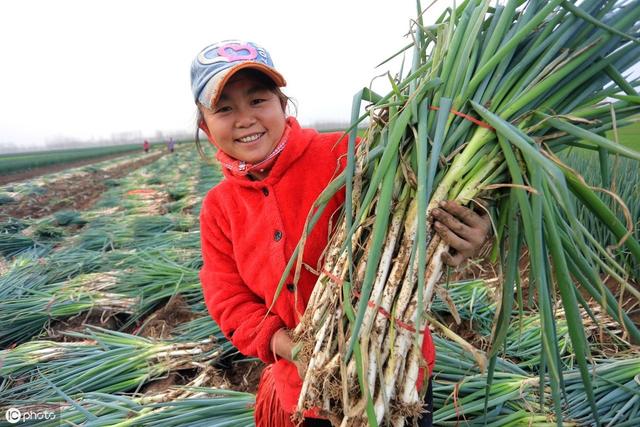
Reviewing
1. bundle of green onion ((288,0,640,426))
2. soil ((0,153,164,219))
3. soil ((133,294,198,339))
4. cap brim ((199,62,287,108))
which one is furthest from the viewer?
soil ((0,153,164,219))

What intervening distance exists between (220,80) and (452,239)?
734 millimetres

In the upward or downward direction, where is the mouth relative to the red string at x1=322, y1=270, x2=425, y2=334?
upward

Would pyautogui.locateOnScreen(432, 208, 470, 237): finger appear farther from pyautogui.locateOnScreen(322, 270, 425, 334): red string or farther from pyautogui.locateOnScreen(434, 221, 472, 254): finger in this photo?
pyautogui.locateOnScreen(322, 270, 425, 334): red string

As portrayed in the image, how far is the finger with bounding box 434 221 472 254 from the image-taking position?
754mm

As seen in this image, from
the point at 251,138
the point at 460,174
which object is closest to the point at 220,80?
the point at 251,138

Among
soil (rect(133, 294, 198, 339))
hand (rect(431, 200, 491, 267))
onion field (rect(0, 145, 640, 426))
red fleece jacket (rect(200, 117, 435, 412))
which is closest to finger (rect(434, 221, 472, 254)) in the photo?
hand (rect(431, 200, 491, 267))

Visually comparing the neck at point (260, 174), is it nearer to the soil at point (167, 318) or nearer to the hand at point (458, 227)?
the hand at point (458, 227)

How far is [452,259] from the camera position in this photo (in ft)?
2.52

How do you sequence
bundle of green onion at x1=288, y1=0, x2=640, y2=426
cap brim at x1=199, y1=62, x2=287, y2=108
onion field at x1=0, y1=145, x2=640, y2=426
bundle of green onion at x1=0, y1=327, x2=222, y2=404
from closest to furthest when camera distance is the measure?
bundle of green onion at x1=288, y1=0, x2=640, y2=426 → cap brim at x1=199, y1=62, x2=287, y2=108 → onion field at x1=0, y1=145, x2=640, y2=426 → bundle of green onion at x1=0, y1=327, x2=222, y2=404

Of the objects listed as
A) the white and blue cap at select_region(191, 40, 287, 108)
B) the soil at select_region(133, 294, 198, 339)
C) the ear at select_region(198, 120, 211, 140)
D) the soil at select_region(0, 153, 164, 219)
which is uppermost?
the white and blue cap at select_region(191, 40, 287, 108)

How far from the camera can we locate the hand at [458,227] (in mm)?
750

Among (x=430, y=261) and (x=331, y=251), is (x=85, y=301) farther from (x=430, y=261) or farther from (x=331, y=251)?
(x=430, y=261)

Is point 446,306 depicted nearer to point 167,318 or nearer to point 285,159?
point 285,159

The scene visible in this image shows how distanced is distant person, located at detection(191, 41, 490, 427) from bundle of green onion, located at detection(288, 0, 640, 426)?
0.25 metres
